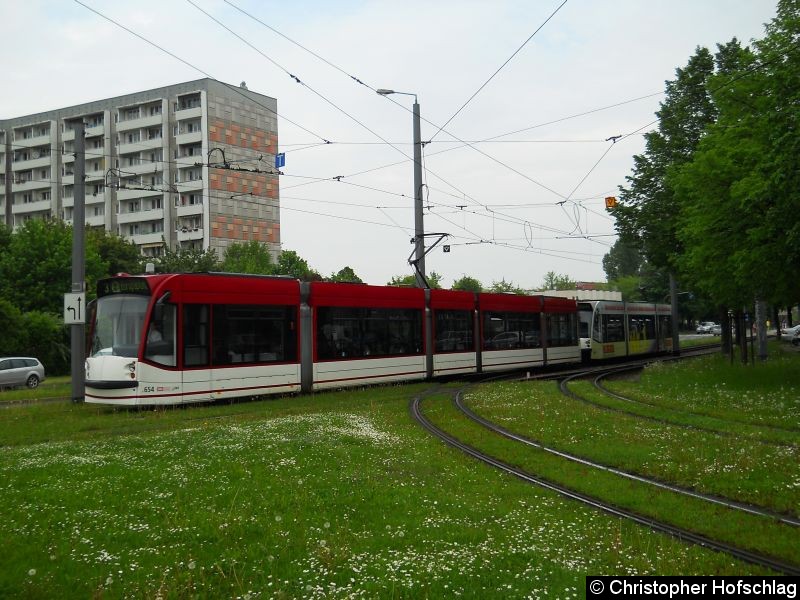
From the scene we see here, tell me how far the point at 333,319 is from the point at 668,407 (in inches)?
354

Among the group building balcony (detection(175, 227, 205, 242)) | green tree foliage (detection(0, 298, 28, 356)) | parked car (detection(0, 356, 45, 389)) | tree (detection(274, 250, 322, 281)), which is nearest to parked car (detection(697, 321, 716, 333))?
tree (detection(274, 250, 322, 281))

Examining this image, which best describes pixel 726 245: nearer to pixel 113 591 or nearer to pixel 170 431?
pixel 170 431

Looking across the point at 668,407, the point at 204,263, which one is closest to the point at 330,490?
the point at 668,407

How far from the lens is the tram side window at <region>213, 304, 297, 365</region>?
1733 centimetres

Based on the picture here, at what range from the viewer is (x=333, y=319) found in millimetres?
20234

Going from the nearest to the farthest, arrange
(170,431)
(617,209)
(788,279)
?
(170,431)
(788,279)
(617,209)

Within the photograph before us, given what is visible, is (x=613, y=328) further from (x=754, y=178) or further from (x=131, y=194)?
(x=131, y=194)

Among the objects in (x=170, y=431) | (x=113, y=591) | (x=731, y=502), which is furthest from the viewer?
(x=170, y=431)

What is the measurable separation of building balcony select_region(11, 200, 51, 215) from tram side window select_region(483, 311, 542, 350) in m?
72.4

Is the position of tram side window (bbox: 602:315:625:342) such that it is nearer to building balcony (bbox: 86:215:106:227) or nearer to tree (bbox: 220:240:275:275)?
tree (bbox: 220:240:275:275)

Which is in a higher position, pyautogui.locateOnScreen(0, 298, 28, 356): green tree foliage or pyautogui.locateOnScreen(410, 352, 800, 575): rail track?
pyautogui.locateOnScreen(0, 298, 28, 356): green tree foliage

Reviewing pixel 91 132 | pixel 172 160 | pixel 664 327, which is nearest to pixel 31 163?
pixel 91 132

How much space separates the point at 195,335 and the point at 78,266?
525 cm

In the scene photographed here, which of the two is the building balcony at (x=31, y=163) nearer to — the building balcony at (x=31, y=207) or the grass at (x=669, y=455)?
the building balcony at (x=31, y=207)
